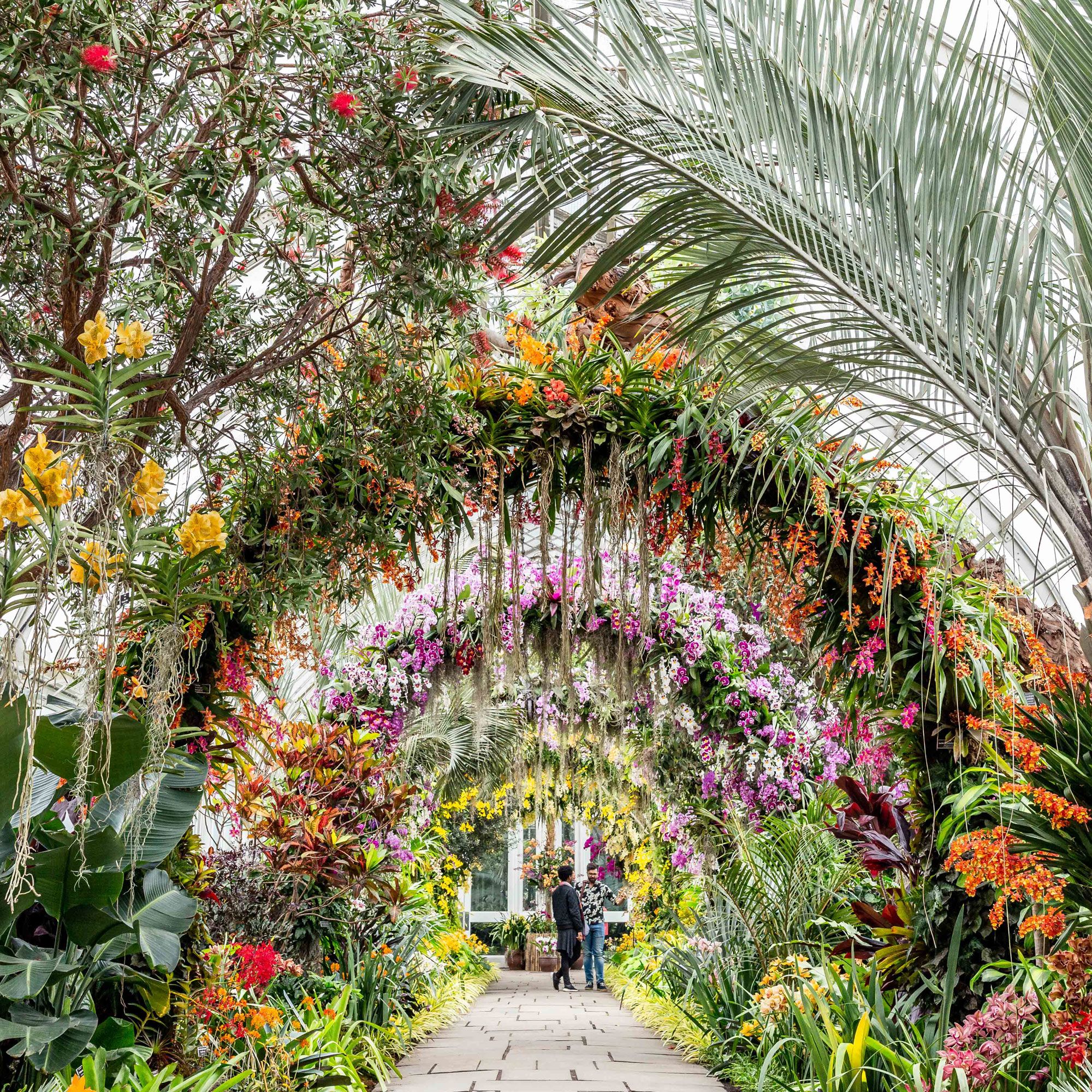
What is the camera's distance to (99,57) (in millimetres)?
1810

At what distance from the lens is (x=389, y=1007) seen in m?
5.47

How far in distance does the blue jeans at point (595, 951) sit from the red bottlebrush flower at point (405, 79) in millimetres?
9221

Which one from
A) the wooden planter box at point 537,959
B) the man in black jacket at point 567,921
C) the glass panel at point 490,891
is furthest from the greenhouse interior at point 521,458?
the glass panel at point 490,891

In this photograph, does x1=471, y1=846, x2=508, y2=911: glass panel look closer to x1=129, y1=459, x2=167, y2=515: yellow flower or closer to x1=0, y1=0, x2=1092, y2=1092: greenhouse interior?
x1=0, y1=0, x2=1092, y2=1092: greenhouse interior

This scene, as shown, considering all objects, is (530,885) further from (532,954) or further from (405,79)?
(405,79)

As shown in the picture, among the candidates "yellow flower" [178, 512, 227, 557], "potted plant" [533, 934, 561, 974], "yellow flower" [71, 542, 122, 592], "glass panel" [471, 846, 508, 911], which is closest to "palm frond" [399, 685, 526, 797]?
"potted plant" [533, 934, 561, 974]

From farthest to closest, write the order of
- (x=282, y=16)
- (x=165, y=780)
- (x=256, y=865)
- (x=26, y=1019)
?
(x=256, y=865) < (x=165, y=780) < (x=26, y=1019) < (x=282, y=16)

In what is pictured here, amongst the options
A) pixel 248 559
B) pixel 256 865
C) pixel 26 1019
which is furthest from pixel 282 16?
pixel 256 865

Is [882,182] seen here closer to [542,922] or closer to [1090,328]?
[1090,328]

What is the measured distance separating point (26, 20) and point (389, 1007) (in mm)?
5236

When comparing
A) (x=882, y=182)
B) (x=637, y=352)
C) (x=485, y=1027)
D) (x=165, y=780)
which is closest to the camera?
(x=882, y=182)

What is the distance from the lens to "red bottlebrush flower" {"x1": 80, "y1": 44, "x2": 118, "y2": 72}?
5.92 feet

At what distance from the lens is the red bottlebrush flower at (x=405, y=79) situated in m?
2.39

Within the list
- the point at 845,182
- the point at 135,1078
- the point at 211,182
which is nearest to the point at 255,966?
the point at 135,1078
